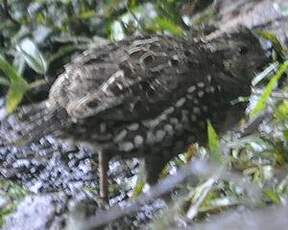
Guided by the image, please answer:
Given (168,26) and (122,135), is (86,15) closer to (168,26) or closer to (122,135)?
(168,26)

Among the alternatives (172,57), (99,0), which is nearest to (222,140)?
(172,57)

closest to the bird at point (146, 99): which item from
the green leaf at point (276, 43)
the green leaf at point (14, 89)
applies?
the green leaf at point (276, 43)

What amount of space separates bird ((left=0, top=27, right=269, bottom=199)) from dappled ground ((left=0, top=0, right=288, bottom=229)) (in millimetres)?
130

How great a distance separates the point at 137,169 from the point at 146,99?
2.25 feet

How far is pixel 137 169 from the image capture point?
2.95 meters

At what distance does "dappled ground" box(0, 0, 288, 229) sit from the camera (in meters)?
2.11

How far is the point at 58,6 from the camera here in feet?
13.1

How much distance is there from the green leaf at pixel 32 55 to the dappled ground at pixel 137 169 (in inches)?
0.6

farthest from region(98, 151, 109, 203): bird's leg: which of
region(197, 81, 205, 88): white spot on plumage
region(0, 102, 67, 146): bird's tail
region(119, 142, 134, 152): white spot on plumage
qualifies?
region(197, 81, 205, 88): white spot on plumage

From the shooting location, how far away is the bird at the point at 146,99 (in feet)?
7.39

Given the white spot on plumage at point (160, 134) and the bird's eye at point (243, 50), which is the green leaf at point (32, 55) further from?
the white spot on plumage at point (160, 134)

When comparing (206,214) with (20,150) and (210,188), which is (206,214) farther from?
(20,150)

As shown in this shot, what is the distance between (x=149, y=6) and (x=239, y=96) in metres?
1.23

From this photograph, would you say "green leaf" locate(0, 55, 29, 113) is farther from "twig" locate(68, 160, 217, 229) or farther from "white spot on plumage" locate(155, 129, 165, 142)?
"twig" locate(68, 160, 217, 229)
